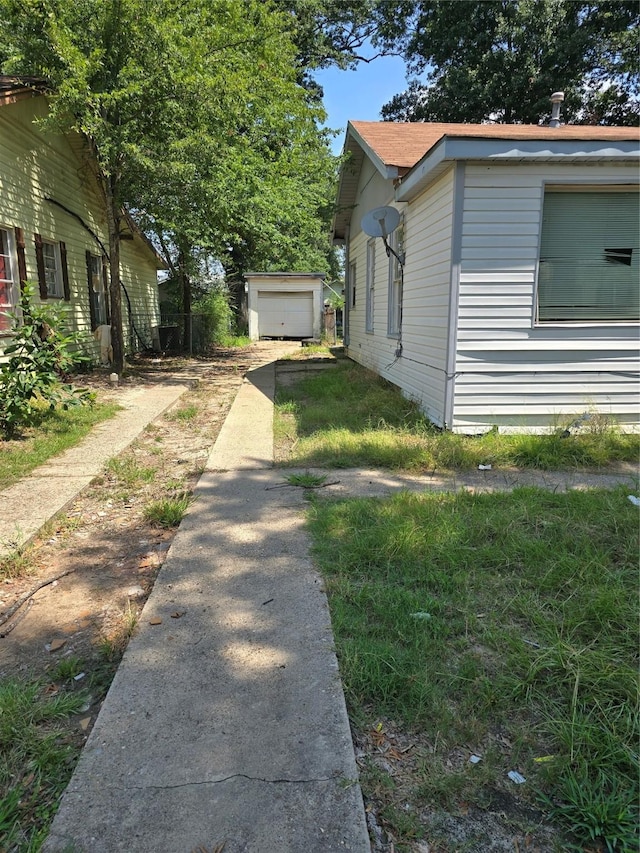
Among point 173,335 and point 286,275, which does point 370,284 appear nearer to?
point 173,335

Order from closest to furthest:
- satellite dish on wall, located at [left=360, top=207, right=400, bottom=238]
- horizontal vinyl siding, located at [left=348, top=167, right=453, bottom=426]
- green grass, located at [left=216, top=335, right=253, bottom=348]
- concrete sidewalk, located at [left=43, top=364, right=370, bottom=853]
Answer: concrete sidewalk, located at [left=43, top=364, right=370, bottom=853]
horizontal vinyl siding, located at [left=348, top=167, right=453, bottom=426]
satellite dish on wall, located at [left=360, top=207, right=400, bottom=238]
green grass, located at [left=216, top=335, right=253, bottom=348]

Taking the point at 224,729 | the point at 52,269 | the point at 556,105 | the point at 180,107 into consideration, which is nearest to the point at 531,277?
the point at 556,105

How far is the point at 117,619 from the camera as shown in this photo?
8.75 feet

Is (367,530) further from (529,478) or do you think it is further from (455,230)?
(455,230)

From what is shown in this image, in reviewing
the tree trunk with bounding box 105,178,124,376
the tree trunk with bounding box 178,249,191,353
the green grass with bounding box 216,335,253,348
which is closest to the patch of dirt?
the tree trunk with bounding box 105,178,124,376

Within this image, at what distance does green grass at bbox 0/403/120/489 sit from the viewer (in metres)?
4.78

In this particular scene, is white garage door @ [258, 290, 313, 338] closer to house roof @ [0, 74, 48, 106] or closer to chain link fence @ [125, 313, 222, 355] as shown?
chain link fence @ [125, 313, 222, 355]

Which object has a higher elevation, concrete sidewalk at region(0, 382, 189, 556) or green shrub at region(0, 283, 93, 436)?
green shrub at region(0, 283, 93, 436)

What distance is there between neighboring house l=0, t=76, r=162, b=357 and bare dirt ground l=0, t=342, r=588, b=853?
3.28 meters

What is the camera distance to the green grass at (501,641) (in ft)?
5.67

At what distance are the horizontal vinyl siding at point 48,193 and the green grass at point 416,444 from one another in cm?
514

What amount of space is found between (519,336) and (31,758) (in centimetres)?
532

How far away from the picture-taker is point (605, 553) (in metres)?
3.06

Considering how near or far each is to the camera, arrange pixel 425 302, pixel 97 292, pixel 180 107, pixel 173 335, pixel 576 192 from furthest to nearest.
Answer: pixel 173 335, pixel 97 292, pixel 180 107, pixel 425 302, pixel 576 192
